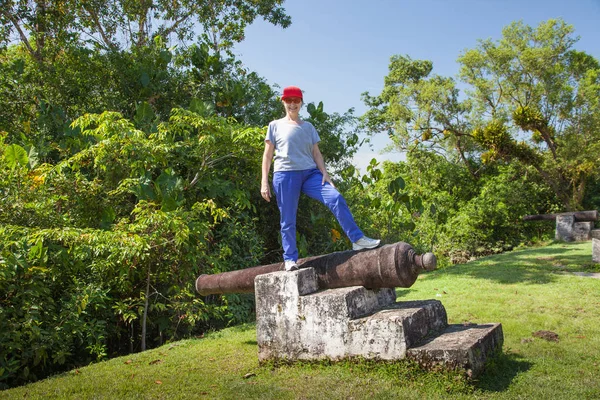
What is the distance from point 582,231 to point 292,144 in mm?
13751

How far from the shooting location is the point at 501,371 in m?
Result: 3.82

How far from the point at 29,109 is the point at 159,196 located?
15.8ft

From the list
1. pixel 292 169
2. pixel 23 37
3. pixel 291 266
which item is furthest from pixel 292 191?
pixel 23 37

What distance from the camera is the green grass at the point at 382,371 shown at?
3.47 m

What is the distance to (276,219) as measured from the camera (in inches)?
421

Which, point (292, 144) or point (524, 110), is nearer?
point (292, 144)

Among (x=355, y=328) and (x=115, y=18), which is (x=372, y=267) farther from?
(x=115, y=18)

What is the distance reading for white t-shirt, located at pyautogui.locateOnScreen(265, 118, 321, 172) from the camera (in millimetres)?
4539

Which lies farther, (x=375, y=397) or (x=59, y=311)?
(x=59, y=311)

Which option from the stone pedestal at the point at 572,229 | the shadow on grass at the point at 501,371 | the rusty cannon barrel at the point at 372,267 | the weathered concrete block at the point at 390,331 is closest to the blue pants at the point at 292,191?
the rusty cannon barrel at the point at 372,267

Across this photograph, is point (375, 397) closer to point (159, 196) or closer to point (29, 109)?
point (159, 196)

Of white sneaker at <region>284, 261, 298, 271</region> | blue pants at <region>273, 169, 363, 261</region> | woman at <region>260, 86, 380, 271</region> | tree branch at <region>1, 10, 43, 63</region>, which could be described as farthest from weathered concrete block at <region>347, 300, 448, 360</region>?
tree branch at <region>1, 10, 43, 63</region>

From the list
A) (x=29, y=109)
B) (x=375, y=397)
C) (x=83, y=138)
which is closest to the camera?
(x=375, y=397)

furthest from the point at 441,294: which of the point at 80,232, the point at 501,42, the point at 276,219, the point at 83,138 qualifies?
the point at 501,42
